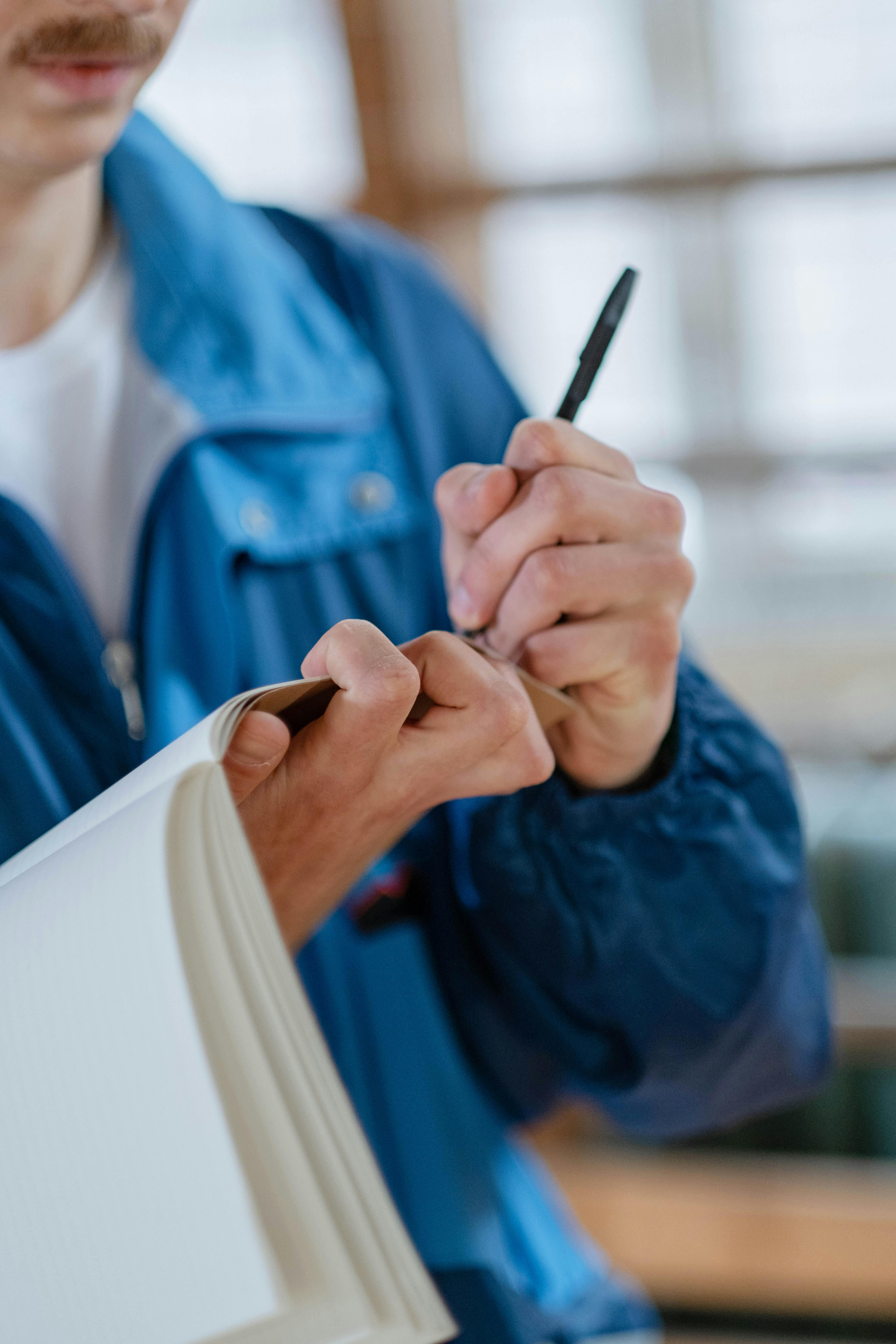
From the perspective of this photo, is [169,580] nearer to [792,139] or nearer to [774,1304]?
[774,1304]

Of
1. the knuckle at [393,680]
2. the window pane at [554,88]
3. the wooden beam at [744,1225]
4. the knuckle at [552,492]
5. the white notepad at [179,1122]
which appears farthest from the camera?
the window pane at [554,88]

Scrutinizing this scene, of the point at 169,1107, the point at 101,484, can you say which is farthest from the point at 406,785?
the point at 101,484

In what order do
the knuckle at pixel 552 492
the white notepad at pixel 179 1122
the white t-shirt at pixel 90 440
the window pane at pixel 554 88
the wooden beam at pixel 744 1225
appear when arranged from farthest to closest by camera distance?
the window pane at pixel 554 88 < the wooden beam at pixel 744 1225 < the white t-shirt at pixel 90 440 < the knuckle at pixel 552 492 < the white notepad at pixel 179 1122

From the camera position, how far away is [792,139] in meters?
1.99

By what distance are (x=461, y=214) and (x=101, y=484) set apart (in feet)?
5.41

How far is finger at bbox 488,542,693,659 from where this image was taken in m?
0.52

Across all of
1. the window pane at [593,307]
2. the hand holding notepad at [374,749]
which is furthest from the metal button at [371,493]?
the window pane at [593,307]

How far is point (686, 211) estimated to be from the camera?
2.06 m

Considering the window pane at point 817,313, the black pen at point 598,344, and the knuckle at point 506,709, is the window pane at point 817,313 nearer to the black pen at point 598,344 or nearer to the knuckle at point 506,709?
the black pen at point 598,344

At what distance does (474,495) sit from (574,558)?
0.17 ft

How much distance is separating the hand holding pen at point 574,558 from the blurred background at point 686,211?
1325 mm

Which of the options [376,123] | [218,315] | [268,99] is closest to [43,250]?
[218,315]

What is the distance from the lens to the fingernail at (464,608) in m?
0.54

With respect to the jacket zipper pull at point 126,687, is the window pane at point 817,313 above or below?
above
